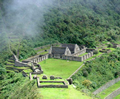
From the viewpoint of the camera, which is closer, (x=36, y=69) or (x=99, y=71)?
(x=36, y=69)

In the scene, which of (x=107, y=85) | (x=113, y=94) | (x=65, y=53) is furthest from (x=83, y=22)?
(x=113, y=94)

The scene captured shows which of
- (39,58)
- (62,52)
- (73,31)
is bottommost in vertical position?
(39,58)

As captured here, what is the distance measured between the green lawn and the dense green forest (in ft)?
5.97

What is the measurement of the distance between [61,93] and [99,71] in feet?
65.1

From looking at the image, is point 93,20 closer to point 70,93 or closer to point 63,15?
point 63,15

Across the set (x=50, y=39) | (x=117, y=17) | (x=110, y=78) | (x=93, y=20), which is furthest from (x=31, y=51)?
(x=117, y=17)

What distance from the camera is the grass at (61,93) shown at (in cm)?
2081

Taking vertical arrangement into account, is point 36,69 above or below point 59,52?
below

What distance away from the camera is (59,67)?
128 ft

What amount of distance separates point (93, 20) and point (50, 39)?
26783 millimetres

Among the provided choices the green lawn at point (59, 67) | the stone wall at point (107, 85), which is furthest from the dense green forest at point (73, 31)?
the green lawn at point (59, 67)

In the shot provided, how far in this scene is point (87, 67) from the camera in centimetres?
3931

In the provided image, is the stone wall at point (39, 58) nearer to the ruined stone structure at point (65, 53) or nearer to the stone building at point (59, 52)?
the ruined stone structure at point (65, 53)

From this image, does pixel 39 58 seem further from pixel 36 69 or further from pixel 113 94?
pixel 113 94
